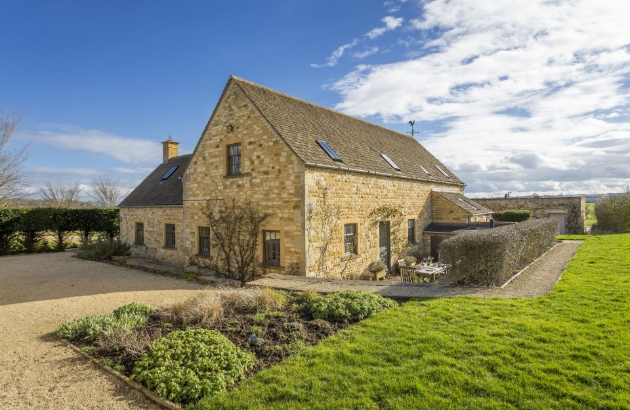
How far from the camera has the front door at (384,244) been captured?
48.9 feet

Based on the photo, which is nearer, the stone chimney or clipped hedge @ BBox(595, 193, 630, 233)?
the stone chimney

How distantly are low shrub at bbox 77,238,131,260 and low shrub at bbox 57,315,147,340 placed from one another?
12.5 metres

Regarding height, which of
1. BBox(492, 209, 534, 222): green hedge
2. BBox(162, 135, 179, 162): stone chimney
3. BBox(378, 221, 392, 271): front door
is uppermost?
BBox(162, 135, 179, 162): stone chimney

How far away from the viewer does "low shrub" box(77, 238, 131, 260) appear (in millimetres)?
18266

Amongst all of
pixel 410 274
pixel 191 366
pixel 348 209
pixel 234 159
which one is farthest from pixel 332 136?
pixel 191 366

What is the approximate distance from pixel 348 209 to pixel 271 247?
10.4 ft

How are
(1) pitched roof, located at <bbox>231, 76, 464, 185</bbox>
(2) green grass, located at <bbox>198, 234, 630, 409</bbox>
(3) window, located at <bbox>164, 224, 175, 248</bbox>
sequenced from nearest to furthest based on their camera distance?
(2) green grass, located at <bbox>198, 234, 630, 409</bbox> < (1) pitched roof, located at <bbox>231, 76, 464, 185</bbox> < (3) window, located at <bbox>164, 224, 175, 248</bbox>

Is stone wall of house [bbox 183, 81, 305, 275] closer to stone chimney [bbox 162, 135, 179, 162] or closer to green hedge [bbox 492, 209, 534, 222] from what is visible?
stone chimney [bbox 162, 135, 179, 162]

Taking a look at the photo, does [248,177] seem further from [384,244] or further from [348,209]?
[384,244]

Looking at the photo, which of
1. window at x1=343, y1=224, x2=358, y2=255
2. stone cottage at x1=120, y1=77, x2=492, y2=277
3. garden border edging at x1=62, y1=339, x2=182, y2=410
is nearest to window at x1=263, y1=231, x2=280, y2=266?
stone cottage at x1=120, y1=77, x2=492, y2=277

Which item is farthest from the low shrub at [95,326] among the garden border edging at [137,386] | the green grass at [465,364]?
the green grass at [465,364]

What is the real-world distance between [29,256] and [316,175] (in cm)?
1861

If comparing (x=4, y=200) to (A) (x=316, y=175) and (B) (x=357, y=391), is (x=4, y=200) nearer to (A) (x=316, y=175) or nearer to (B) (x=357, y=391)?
(A) (x=316, y=175)

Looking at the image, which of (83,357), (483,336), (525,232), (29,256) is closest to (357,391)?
(483,336)
